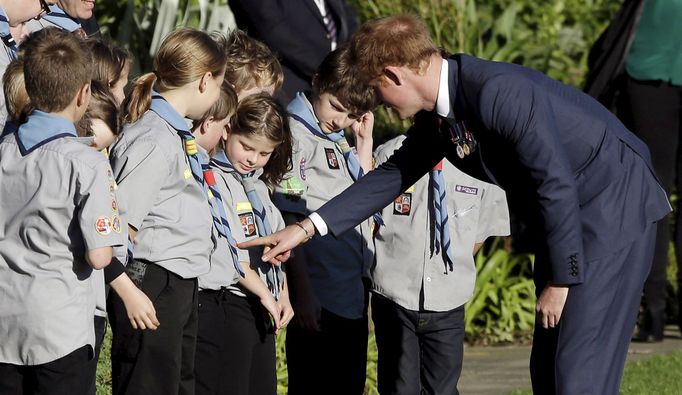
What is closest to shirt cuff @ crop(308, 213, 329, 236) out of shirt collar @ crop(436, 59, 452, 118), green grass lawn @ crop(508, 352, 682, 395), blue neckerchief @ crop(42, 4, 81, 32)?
shirt collar @ crop(436, 59, 452, 118)

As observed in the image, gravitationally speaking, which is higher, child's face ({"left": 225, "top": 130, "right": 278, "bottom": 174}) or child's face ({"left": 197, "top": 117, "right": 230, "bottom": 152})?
child's face ({"left": 197, "top": 117, "right": 230, "bottom": 152})

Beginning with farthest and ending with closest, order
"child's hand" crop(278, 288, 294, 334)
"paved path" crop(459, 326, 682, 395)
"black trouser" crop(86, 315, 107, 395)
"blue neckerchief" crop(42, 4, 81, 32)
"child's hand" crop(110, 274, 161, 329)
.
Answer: "paved path" crop(459, 326, 682, 395) < "blue neckerchief" crop(42, 4, 81, 32) < "child's hand" crop(278, 288, 294, 334) < "child's hand" crop(110, 274, 161, 329) < "black trouser" crop(86, 315, 107, 395)

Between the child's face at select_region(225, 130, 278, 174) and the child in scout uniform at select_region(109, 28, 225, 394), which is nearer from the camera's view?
the child in scout uniform at select_region(109, 28, 225, 394)

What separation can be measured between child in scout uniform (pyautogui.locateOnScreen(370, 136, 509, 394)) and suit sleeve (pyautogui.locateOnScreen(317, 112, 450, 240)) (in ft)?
2.00

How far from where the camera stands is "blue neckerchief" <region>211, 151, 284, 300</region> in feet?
18.8

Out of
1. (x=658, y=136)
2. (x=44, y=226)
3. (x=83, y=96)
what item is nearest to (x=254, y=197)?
(x=83, y=96)

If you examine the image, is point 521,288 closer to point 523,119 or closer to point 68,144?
point 523,119

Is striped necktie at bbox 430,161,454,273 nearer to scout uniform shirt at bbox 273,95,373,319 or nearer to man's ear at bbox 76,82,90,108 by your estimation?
scout uniform shirt at bbox 273,95,373,319

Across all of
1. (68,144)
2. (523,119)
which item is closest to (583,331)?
(523,119)

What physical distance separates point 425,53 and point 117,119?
1.16m

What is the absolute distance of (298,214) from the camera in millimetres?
6172

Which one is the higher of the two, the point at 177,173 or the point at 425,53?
the point at 425,53

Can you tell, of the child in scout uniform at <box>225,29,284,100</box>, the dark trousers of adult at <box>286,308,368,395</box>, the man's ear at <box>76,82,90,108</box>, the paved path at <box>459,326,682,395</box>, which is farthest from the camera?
the paved path at <box>459,326,682,395</box>

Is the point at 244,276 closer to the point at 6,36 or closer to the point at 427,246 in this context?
the point at 427,246
